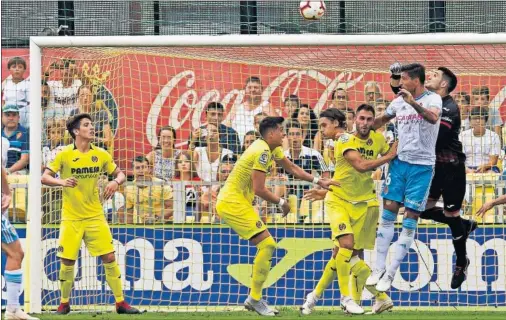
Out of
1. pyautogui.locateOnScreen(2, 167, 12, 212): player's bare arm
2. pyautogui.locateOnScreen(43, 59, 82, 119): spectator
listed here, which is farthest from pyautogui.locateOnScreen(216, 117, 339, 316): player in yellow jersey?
pyautogui.locateOnScreen(2, 167, 12, 212): player's bare arm

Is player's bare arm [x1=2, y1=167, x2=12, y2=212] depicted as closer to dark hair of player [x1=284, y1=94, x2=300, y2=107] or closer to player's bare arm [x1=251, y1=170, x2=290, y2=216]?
player's bare arm [x1=251, y1=170, x2=290, y2=216]

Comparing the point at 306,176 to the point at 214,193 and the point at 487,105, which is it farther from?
the point at 487,105

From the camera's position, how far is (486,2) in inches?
633

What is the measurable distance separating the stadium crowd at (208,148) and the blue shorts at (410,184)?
6.47ft

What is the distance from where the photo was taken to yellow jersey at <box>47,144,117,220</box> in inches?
500

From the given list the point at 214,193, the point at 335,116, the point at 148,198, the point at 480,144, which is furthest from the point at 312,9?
the point at 148,198

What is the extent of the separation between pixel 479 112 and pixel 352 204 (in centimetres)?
221

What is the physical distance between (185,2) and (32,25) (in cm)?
195

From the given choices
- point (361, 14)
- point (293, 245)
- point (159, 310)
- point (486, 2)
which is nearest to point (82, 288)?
point (159, 310)

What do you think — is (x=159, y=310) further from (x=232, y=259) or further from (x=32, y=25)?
(x=32, y=25)

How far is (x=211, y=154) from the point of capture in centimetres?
1404

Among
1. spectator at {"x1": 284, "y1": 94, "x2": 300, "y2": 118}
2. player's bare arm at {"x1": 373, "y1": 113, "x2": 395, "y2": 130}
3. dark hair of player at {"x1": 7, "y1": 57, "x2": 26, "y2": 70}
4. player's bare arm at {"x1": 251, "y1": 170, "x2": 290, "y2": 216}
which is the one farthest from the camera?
dark hair of player at {"x1": 7, "y1": 57, "x2": 26, "y2": 70}

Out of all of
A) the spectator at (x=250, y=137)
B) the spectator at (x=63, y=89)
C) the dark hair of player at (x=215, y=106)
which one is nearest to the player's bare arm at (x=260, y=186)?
the spectator at (x=250, y=137)

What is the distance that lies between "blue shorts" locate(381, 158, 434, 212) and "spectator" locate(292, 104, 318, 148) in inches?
86.1
